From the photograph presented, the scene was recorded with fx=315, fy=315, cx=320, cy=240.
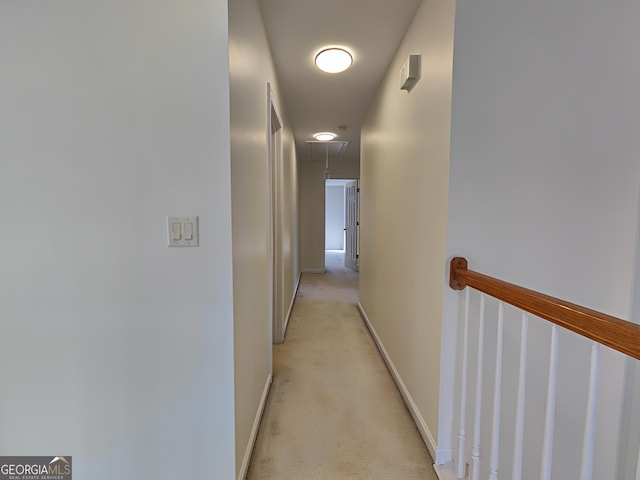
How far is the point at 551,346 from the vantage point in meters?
0.94

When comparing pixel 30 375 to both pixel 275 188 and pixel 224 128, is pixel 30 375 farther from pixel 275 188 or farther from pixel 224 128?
pixel 275 188

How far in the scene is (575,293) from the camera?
1605mm

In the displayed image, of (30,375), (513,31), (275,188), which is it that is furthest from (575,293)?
(30,375)

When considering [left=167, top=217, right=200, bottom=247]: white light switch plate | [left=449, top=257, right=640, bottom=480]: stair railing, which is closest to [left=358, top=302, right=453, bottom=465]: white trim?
[left=449, top=257, right=640, bottom=480]: stair railing

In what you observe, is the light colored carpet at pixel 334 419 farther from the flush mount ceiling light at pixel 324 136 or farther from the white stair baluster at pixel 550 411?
the flush mount ceiling light at pixel 324 136

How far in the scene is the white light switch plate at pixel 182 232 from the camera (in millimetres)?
1229

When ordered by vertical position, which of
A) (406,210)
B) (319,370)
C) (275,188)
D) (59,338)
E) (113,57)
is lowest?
(319,370)

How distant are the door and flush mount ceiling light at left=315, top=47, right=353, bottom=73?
453cm

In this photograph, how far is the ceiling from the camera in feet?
6.11

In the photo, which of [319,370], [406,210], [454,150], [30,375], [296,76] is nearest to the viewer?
[30,375]

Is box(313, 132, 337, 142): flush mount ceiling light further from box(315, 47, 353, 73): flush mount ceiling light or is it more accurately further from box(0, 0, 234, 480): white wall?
box(0, 0, 234, 480): white wall

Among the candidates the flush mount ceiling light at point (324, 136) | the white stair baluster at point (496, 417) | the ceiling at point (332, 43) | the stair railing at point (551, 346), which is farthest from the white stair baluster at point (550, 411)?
the flush mount ceiling light at point (324, 136)

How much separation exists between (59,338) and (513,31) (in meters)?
2.39

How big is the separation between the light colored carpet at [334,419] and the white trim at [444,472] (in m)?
0.03
